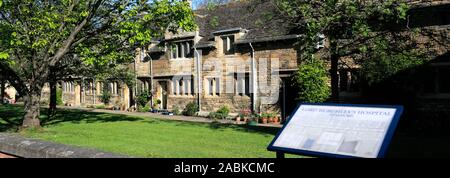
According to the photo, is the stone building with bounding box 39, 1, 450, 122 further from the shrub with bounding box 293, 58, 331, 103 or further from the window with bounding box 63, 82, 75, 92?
the window with bounding box 63, 82, 75, 92

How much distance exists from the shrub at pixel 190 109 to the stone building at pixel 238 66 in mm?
409

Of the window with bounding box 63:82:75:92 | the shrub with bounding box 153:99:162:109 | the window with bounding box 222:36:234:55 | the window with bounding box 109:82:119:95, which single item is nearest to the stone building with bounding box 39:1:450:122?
the window with bounding box 222:36:234:55

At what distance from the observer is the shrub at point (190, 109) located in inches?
1011

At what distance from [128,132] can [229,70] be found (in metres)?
10.4

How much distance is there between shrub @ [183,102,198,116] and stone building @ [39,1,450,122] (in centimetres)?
41

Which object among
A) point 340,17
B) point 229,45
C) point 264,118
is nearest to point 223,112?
point 264,118

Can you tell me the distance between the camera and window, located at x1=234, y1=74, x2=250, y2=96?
78.1ft

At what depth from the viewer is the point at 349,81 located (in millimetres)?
19594

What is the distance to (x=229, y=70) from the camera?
24359 mm

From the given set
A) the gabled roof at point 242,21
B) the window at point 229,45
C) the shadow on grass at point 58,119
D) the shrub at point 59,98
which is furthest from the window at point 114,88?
the window at point 229,45

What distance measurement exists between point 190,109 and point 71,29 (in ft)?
36.2
